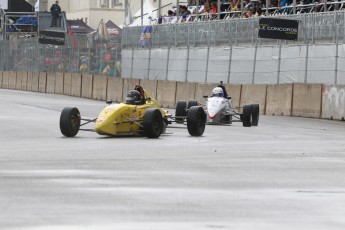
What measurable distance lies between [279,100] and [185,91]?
22.0ft

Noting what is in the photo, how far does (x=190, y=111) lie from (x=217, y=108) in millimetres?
5898

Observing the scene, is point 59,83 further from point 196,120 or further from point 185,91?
point 196,120

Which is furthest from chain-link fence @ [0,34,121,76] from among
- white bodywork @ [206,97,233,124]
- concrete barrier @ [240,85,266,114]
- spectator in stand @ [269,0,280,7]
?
white bodywork @ [206,97,233,124]

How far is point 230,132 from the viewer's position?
27.1 meters

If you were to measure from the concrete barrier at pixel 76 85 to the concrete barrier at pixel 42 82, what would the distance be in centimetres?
478

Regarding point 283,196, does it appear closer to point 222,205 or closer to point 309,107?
point 222,205

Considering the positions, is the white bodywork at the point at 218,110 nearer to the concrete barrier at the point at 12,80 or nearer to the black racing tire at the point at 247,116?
the black racing tire at the point at 247,116

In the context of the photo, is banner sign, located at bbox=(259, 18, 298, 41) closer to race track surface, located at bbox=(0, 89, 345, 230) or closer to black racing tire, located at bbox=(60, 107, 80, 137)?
race track surface, located at bbox=(0, 89, 345, 230)

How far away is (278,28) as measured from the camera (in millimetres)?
39312

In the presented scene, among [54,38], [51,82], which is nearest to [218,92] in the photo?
[51,82]

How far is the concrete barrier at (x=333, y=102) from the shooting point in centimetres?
3438

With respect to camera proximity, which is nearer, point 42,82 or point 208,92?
point 208,92

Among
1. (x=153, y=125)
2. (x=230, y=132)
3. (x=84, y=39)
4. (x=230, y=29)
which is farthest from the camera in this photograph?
(x=84, y=39)

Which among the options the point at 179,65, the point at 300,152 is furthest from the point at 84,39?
the point at 300,152
